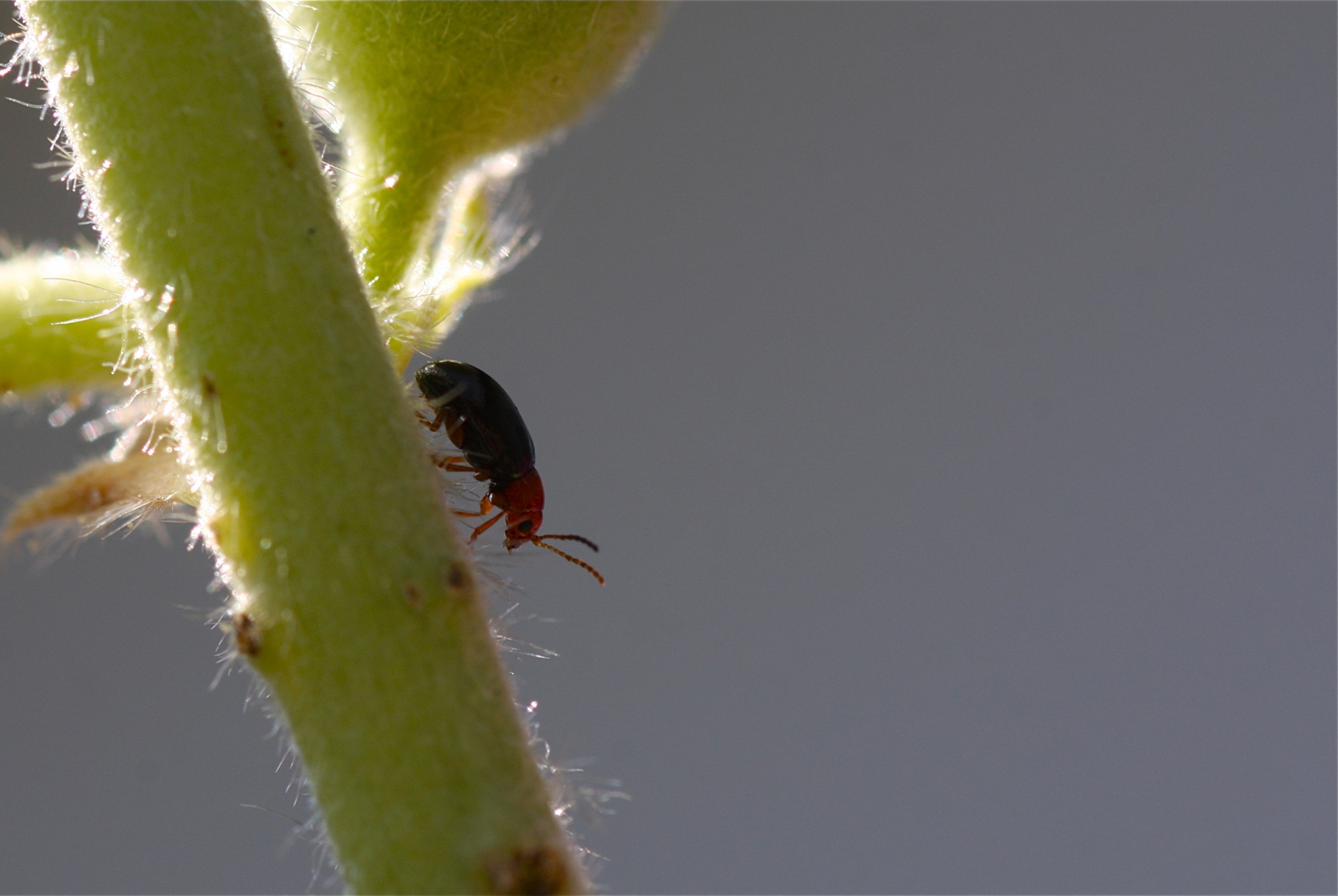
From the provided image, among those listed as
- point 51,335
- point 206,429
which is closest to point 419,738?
point 206,429

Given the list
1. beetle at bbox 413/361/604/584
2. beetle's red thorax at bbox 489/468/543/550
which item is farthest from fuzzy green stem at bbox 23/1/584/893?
beetle's red thorax at bbox 489/468/543/550

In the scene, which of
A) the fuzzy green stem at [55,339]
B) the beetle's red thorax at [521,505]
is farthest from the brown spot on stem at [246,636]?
the beetle's red thorax at [521,505]

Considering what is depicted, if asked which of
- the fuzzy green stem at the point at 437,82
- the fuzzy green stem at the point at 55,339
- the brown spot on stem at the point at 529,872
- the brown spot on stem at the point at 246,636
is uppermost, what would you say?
the fuzzy green stem at the point at 437,82

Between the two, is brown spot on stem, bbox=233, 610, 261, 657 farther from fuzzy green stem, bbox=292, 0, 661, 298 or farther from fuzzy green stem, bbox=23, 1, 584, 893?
fuzzy green stem, bbox=292, 0, 661, 298

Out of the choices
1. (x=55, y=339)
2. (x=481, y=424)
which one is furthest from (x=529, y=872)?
(x=481, y=424)

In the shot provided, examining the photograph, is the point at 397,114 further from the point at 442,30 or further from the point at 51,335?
the point at 51,335

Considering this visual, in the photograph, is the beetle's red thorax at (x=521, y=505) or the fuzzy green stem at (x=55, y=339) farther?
Answer: the beetle's red thorax at (x=521, y=505)

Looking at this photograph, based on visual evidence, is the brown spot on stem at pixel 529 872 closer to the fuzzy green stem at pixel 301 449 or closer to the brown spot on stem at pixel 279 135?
the fuzzy green stem at pixel 301 449
